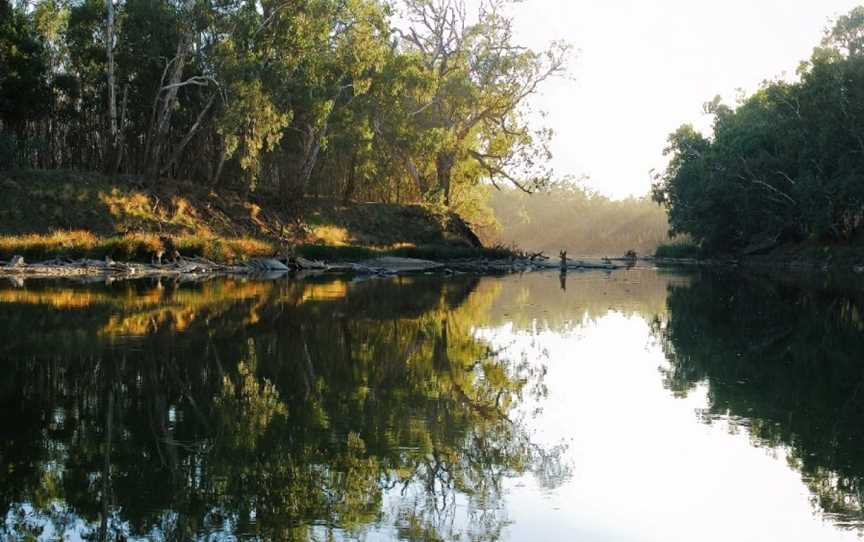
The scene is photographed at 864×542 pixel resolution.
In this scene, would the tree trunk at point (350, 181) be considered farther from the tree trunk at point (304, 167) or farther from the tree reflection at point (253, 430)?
the tree reflection at point (253, 430)

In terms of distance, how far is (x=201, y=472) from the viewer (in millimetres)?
7270

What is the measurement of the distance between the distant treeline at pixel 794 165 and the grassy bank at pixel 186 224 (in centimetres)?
2269

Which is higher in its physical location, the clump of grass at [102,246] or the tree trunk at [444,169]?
the tree trunk at [444,169]

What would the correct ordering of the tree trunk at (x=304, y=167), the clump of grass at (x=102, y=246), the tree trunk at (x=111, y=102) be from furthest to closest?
1. the tree trunk at (x=304, y=167)
2. the tree trunk at (x=111, y=102)
3. the clump of grass at (x=102, y=246)

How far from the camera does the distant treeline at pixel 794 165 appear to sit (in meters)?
61.0

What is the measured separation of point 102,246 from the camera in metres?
38.1

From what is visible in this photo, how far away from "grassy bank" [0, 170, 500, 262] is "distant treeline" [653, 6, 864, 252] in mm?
22687

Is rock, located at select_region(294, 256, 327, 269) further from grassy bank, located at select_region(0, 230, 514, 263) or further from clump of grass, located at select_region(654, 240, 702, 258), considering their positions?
clump of grass, located at select_region(654, 240, 702, 258)

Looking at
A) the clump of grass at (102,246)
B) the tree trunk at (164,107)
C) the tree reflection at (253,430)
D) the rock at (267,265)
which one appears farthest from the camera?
the tree trunk at (164,107)

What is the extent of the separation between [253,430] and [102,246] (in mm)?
31814

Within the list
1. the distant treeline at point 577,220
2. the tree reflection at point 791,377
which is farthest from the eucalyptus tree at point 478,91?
the distant treeline at point 577,220

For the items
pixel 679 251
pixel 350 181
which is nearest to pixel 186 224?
pixel 350 181

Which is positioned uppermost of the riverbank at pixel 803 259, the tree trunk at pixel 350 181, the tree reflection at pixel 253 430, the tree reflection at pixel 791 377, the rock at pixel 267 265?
the tree trunk at pixel 350 181

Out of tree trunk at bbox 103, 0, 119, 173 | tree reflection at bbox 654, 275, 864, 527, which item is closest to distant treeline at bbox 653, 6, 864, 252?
tree reflection at bbox 654, 275, 864, 527
